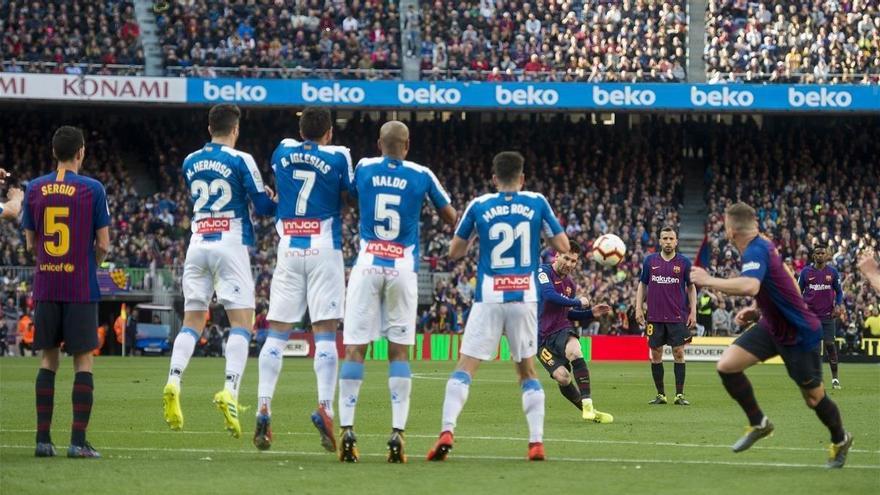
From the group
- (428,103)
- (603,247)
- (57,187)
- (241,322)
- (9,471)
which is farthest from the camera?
(428,103)

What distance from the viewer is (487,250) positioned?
11719mm

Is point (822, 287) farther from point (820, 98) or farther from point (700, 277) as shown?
point (820, 98)

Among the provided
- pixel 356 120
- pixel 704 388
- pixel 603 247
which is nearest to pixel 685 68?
pixel 356 120

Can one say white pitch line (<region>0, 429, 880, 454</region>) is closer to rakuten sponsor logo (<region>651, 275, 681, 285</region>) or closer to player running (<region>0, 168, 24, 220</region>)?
player running (<region>0, 168, 24, 220</region>)

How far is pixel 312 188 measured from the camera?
1191 cm

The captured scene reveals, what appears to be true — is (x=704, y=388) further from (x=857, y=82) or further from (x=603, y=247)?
(x=857, y=82)

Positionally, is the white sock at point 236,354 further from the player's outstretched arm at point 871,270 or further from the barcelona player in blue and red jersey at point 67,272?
the player's outstretched arm at point 871,270

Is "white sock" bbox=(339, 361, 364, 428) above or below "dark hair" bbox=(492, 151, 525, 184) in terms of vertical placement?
below

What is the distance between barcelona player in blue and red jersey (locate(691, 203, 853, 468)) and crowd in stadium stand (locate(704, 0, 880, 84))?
34.6 metres

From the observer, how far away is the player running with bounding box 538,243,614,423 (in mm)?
17266

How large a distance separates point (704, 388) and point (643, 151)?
983 inches

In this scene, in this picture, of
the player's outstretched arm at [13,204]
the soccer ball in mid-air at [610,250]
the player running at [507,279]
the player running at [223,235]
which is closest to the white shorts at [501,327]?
the player running at [507,279]

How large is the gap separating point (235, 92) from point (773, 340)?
3419cm

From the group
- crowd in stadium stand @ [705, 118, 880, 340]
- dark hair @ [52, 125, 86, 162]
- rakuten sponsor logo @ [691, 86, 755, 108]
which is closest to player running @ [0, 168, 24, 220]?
dark hair @ [52, 125, 86, 162]
